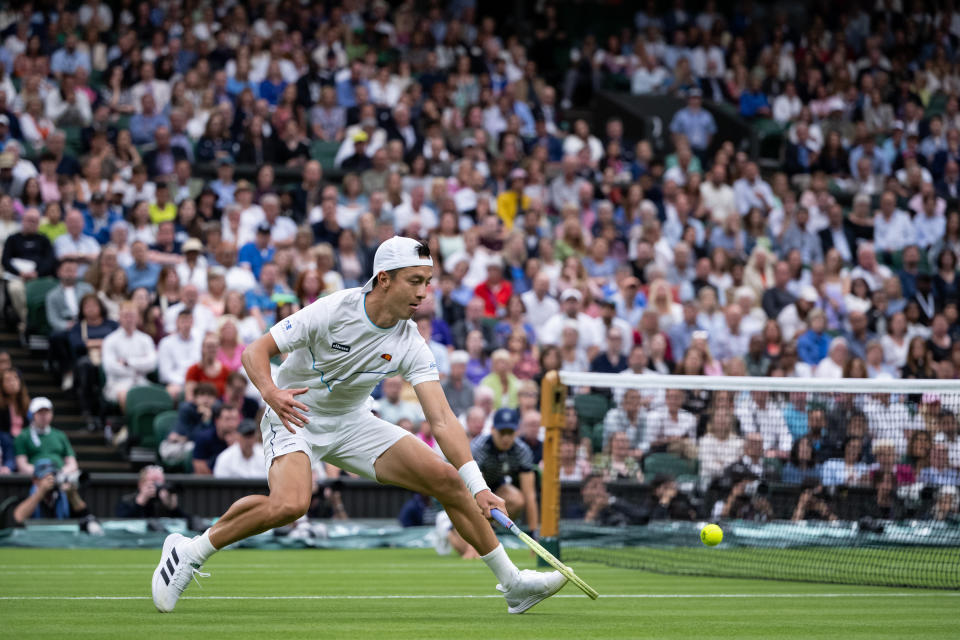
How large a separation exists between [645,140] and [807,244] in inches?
157

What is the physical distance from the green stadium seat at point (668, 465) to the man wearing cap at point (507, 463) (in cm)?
116

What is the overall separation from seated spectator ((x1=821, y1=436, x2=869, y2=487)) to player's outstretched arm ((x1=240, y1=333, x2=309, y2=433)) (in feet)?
22.9

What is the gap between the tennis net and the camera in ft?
41.5

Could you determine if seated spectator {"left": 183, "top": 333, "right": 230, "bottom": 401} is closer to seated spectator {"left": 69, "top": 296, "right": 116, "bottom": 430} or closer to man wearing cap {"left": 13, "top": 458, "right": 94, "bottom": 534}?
seated spectator {"left": 69, "top": 296, "right": 116, "bottom": 430}

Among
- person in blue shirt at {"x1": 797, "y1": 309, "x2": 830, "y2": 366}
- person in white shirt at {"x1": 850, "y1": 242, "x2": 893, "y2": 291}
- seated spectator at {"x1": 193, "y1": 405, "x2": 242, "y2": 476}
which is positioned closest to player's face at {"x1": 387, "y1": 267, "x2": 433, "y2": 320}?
seated spectator at {"x1": 193, "y1": 405, "x2": 242, "y2": 476}

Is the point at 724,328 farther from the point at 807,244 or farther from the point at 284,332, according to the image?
the point at 284,332

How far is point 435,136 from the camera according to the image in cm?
2269

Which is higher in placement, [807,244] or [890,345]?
[807,244]

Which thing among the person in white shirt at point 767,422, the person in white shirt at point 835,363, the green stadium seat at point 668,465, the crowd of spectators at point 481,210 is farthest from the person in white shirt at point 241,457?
the person in white shirt at point 835,363

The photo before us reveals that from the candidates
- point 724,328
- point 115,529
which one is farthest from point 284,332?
point 724,328

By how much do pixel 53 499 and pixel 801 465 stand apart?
7.90 m

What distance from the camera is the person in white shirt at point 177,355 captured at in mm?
17516

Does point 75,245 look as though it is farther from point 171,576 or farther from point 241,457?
point 171,576

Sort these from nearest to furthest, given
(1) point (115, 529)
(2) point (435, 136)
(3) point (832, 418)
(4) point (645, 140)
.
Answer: (3) point (832, 418) < (1) point (115, 529) < (2) point (435, 136) < (4) point (645, 140)
